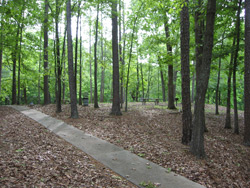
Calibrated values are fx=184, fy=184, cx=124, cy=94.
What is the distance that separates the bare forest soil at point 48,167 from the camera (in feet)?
12.1

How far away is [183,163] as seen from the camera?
17.8 feet

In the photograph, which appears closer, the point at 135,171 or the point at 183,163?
the point at 135,171

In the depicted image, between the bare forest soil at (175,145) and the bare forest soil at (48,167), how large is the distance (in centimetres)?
A: 68

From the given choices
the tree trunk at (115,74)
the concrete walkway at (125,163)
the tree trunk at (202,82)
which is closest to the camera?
the concrete walkway at (125,163)

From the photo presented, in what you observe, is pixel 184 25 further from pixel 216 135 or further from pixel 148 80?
pixel 148 80

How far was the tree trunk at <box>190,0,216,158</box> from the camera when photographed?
5609 mm

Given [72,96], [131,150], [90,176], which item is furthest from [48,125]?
[90,176]

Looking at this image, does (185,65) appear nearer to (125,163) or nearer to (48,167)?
(125,163)

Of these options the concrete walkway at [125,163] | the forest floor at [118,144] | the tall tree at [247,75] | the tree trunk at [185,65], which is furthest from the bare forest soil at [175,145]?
the tree trunk at [185,65]

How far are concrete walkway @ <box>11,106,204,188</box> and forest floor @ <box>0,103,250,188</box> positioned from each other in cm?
26

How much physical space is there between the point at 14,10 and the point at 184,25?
5.98 meters

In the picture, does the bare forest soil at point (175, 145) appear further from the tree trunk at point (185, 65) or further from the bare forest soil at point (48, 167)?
the tree trunk at point (185, 65)

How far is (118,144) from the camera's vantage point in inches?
271

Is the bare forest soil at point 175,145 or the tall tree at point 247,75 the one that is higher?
the tall tree at point 247,75
